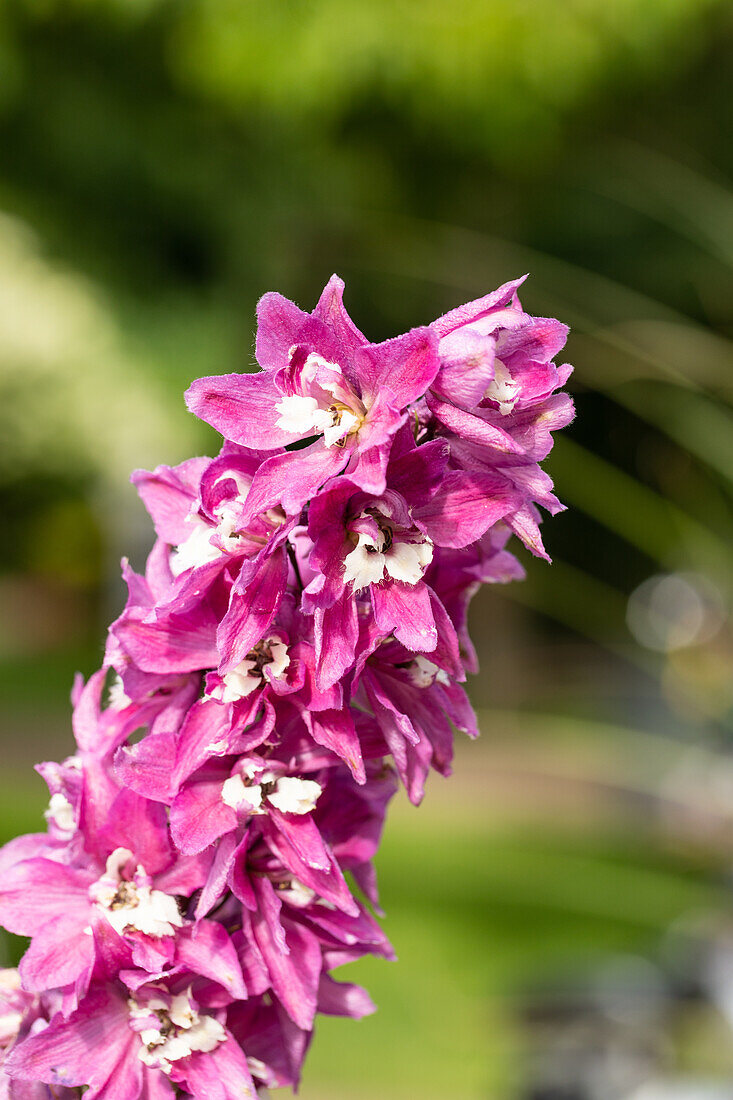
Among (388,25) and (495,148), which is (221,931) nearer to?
(388,25)

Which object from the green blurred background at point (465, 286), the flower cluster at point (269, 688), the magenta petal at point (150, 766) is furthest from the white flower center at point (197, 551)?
the green blurred background at point (465, 286)

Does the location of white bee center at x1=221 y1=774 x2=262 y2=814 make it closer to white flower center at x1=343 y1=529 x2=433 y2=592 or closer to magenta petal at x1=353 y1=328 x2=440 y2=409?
A: white flower center at x1=343 y1=529 x2=433 y2=592

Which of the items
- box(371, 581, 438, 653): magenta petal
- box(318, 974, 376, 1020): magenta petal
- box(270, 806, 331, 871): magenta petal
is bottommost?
box(318, 974, 376, 1020): magenta petal

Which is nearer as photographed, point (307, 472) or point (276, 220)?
point (307, 472)

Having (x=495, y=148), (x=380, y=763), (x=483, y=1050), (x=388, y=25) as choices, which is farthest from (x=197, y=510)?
(x=495, y=148)

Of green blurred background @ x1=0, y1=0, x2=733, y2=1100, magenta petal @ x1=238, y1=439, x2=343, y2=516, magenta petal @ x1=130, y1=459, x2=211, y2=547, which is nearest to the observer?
magenta petal @ x1=238, y1=439, x2=343, y2=516

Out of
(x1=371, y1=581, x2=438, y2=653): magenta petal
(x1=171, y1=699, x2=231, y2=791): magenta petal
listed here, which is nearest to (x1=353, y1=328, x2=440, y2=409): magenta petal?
(x1=371, y1=581, x2=438, y2=653): magenta petal

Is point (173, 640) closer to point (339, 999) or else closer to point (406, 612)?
point (406, 612)
